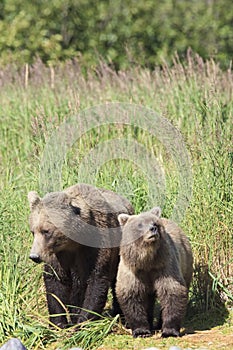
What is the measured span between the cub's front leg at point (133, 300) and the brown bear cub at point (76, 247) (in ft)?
0.78

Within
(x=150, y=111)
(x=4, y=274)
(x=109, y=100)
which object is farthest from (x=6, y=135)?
(x=4, y=274)

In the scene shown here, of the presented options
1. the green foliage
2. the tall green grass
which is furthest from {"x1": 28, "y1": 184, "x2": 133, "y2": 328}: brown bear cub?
the green foliage

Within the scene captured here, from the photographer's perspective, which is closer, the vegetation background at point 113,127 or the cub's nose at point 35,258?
A: the cub's nose at point 35,258

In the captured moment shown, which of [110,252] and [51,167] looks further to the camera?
[51,167]

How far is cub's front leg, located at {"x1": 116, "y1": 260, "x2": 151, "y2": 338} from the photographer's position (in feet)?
20.8

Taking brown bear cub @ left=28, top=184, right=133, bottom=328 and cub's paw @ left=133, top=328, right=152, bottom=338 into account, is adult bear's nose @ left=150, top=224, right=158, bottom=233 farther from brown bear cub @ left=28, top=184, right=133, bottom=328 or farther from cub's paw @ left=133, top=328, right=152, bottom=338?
cub's paw @ left=133, top=328, right=152, bottom=338

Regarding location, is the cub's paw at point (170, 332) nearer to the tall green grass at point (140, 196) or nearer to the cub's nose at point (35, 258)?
the tall green grass at point (140, 196)

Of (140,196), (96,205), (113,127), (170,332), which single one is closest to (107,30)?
(113,127)

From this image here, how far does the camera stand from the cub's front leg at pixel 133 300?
6328mm

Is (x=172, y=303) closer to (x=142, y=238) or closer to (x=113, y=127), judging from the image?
(x=142, y=238)

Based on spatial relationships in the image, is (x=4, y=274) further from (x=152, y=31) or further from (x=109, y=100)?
(x=152, y=31)

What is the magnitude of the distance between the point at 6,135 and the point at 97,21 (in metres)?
6.62

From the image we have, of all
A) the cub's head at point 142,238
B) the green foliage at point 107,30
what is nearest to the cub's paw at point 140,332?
the cub's head at point 142,238

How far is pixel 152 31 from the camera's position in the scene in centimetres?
1673
